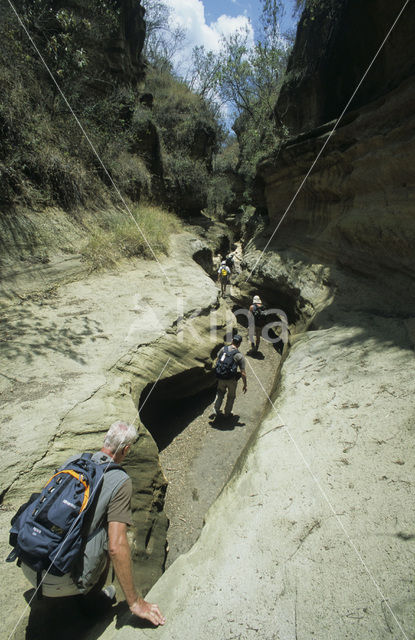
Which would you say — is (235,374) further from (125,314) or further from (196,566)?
(196,566)

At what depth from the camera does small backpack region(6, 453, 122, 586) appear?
5.27 ft

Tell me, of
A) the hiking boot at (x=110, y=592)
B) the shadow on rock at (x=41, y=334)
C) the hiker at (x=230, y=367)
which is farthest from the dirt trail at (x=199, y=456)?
the shadow on rock at (x=41, y=334)

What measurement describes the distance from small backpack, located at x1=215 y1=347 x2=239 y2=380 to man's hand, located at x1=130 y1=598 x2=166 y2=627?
3498 millimetres

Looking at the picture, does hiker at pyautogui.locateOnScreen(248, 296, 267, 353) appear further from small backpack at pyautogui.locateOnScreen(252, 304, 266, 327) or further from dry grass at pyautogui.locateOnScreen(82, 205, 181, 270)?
dry grass at pyautogui.locateOnScreen(82, 205, 181, 270)

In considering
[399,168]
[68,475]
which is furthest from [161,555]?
[399,168]

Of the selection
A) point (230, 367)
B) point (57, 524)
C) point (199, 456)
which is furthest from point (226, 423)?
point (57, 524)

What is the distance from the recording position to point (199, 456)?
480 cm

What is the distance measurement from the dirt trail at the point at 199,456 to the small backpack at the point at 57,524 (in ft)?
6.80

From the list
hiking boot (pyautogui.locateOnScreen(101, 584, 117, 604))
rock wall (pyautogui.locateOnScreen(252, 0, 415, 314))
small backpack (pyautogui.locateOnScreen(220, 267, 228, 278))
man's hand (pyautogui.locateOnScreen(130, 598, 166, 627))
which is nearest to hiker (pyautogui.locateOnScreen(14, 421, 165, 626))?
man's hand (pyautogui.locateOnScreen(130, 598, 166, 627))

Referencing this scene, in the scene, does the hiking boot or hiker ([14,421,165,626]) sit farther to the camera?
the hiking boot

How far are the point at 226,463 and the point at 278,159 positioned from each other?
8.50 metres

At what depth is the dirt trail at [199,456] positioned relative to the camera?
3745 mm

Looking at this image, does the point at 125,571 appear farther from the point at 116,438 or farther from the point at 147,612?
the point at 116,438

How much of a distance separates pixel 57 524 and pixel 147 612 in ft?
2.71
